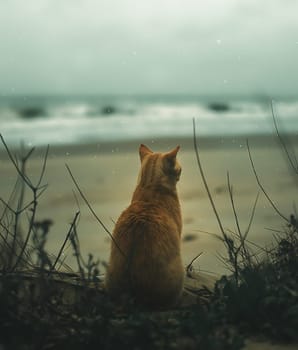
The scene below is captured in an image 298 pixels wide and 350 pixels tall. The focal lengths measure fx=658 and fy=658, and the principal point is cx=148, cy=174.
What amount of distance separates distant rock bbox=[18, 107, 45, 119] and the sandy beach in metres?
4.61

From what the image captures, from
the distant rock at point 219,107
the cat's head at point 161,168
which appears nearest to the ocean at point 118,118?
the distant rock at point 219,107

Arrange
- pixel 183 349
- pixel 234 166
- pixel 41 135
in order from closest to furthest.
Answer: pixel 183 349
pixel 234 166
pixel 41 135

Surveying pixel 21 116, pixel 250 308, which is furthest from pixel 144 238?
pixel 21 116

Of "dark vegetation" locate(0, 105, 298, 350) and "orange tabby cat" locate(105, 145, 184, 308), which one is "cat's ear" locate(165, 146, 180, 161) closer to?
"orange tabby cat" locate(105, 145, 184, 308)

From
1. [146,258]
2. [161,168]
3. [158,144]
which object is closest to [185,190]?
[161,168]

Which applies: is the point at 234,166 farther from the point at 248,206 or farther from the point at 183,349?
the point at 183,349

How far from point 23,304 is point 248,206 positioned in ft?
17.0

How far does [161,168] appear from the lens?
4160mm

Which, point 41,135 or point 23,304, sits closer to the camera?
point 23,304

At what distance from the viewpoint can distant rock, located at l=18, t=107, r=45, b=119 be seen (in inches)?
715

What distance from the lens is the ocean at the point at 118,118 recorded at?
15.1 meters

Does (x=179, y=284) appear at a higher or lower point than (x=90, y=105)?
lower

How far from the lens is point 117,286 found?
3.52 metres

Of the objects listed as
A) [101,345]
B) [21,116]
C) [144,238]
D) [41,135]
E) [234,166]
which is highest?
[21,116]
